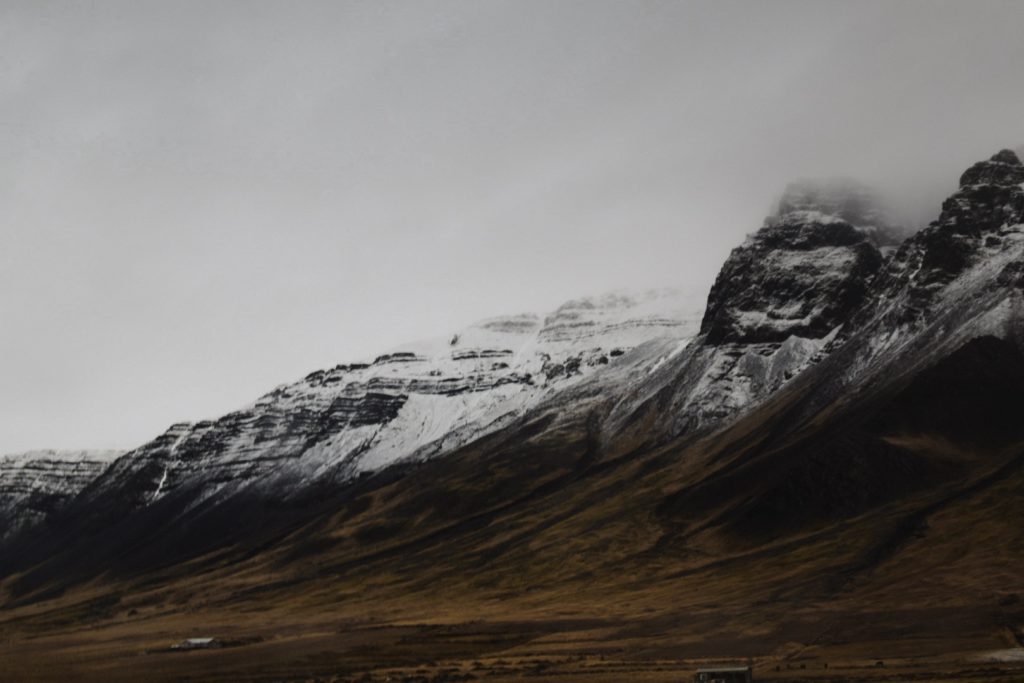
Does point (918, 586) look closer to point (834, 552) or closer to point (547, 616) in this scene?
point (834, 552)

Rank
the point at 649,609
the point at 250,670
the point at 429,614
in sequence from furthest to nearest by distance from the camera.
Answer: the point at 429,614, the point at 649,609, the point at 250,670

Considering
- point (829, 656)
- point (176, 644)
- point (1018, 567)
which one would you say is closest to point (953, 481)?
point (1018, 567)

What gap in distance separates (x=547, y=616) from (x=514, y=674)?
5811 cm

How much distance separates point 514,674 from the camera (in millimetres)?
112375

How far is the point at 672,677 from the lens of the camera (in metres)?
101

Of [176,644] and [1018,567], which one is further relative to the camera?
[176,644]

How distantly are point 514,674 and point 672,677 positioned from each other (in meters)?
18.7

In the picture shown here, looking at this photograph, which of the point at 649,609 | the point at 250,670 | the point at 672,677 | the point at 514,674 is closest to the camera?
the point at 672,677

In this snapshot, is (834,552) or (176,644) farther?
(176,644)

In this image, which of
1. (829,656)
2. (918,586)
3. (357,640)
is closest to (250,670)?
(357,640)

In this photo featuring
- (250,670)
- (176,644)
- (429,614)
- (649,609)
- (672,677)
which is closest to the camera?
(672,677)

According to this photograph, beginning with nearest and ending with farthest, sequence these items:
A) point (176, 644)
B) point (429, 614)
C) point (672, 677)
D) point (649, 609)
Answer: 1. point (672, 677)
2. point (649, 609)
3. point (176, 644)
4. point (429, 614)

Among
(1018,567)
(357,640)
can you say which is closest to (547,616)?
(357,640)

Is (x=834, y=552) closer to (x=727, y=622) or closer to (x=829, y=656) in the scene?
(x=727, y=622)
